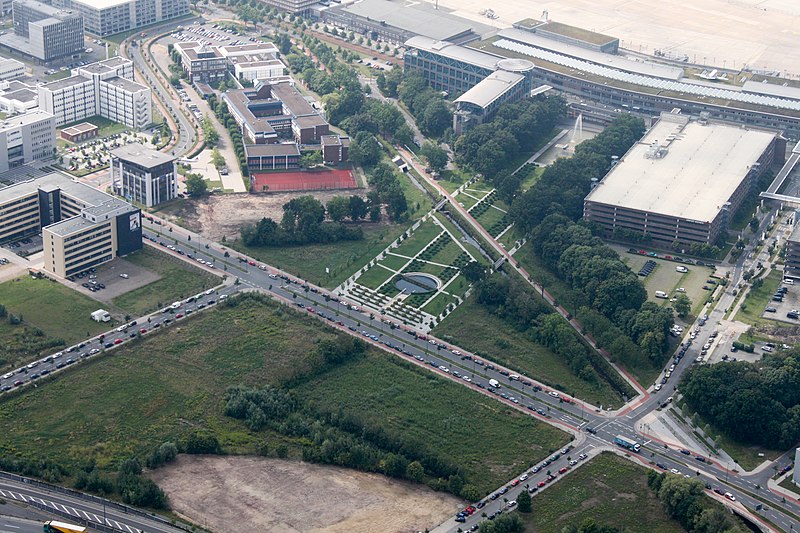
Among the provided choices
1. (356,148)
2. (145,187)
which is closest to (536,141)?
(356,148)

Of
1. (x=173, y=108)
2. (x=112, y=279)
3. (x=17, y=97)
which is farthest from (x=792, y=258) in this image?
(x=17, y=97)

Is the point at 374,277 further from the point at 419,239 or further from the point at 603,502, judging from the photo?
the point at 603,502

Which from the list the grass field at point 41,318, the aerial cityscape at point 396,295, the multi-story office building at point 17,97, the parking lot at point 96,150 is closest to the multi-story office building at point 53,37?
the aerial cityscape at point 396,295

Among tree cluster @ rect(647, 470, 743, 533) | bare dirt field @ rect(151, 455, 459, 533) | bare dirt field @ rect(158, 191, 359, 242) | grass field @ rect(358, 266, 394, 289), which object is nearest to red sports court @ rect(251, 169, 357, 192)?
bare dirt field @ rect(158, 191, 359, 242)

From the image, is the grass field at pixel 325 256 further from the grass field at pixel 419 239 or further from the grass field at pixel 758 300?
the grass field at pixel 758 300

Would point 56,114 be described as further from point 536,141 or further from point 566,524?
point 566,524

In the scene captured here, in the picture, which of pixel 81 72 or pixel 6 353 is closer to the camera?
pixel 6 353
